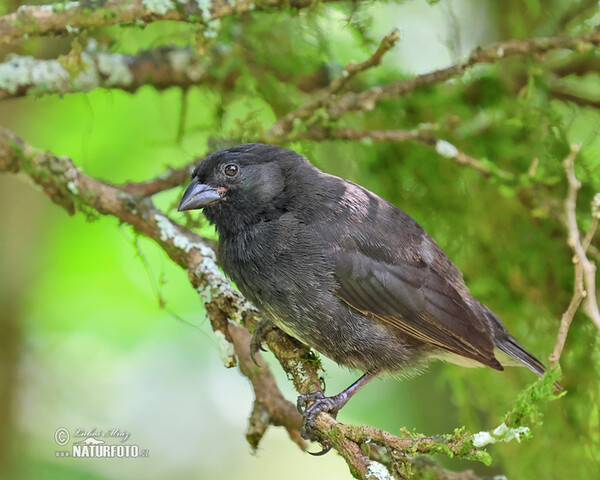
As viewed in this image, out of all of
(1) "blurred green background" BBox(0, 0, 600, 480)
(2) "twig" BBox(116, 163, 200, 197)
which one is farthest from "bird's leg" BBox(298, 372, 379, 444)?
(2) "twig" BBox(116, 163, 200, 197)

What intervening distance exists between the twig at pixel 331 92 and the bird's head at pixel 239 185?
1.27 ft

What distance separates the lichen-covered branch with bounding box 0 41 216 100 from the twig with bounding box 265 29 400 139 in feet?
2.25

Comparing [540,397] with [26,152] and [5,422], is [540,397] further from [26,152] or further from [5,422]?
[5,422]

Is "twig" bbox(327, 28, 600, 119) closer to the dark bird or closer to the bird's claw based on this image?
the dark bird

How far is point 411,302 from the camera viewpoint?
308 centimetres

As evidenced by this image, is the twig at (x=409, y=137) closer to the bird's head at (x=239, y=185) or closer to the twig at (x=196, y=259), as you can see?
the bird's head at (x=239, y=185)

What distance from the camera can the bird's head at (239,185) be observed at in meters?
3.17

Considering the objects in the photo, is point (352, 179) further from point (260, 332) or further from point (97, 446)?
point (97, 446)

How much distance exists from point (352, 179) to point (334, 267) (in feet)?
5.17

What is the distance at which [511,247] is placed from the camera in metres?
4.20

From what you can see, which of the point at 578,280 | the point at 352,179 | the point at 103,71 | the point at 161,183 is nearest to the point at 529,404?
the point at 578,280

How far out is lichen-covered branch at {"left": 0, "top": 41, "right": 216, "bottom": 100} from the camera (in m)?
3.59

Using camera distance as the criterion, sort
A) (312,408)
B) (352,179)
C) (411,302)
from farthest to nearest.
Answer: (352,179), (411,302), (312,408)

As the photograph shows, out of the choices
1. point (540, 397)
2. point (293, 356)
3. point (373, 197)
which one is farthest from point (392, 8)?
point (540, 397)
